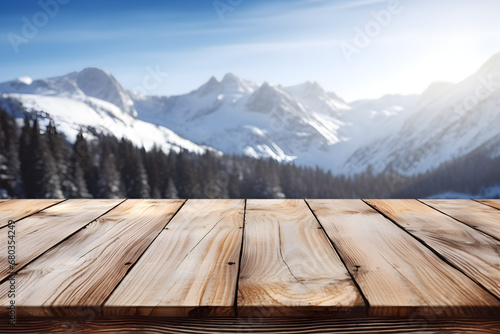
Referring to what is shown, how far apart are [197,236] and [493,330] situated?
1371mm

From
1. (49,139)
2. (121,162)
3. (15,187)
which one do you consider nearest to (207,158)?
(121,162)

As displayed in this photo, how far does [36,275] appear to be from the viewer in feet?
5.11

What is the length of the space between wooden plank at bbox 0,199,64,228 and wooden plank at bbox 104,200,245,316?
1154 millimetres

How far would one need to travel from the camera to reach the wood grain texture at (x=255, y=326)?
1.22 metres

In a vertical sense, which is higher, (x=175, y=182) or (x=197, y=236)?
(x=197, y=236)

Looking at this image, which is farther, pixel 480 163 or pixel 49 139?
pixel 480 163

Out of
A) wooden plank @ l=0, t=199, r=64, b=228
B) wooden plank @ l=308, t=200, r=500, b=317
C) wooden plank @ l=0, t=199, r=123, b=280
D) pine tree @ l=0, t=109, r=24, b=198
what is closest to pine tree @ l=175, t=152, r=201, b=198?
pine tree @ l=0, t=109, r=24, b=198

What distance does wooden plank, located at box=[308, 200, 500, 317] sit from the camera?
1.26 meters

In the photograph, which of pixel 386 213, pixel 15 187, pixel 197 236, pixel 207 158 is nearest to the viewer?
pixel 197 236

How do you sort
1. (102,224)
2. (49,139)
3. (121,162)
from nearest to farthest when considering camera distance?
(102,224)
(49,139)
(121,162)

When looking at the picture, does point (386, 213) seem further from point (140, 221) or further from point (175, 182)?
point (175, 182)

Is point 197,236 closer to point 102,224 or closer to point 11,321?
point 102,224

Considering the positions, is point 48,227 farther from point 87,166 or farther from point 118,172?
point 87,166

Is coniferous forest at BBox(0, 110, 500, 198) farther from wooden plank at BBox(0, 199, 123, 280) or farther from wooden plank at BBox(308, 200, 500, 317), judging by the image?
wooden plank at BBox(308, 200, 500, 317)
